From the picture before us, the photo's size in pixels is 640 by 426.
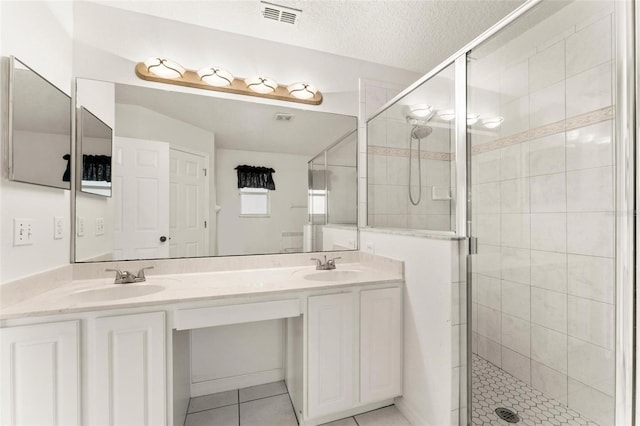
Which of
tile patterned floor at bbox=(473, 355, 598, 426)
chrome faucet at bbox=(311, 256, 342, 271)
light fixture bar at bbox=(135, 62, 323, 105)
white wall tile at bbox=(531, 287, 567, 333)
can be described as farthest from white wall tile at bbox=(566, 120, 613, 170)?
light fixture bar at bbox=(135, 62, 323, 105)

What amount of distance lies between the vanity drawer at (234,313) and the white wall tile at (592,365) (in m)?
1.30

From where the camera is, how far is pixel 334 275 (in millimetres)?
1823

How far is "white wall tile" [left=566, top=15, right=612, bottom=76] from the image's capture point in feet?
3.60

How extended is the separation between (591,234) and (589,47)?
0.88 m

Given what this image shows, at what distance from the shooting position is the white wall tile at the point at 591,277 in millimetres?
1048

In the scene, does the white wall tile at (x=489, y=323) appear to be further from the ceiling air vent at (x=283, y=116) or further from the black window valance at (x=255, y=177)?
the ceiling air vent at (x=283, y=116)

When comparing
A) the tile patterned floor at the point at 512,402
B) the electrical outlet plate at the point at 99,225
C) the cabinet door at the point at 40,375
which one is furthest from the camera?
the electrical outlet plate at the point at 99,225

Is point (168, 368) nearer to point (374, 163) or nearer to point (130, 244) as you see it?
point (130, 244)

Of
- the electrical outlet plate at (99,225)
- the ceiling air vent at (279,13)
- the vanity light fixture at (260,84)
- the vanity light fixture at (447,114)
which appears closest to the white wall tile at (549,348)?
the vanity light fixture at (447,114)

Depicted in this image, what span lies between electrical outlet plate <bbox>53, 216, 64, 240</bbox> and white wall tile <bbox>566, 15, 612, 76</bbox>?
8.51 ft

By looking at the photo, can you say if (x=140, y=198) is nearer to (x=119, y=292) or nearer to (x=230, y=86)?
(x=119, y=292)

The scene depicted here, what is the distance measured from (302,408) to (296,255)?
91 centimetres

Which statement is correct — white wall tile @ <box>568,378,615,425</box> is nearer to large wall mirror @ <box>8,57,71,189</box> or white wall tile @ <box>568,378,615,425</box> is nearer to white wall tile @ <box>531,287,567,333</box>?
white wall tile @ <box>531,287,567,333</box>

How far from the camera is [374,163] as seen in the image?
220 centimetres
